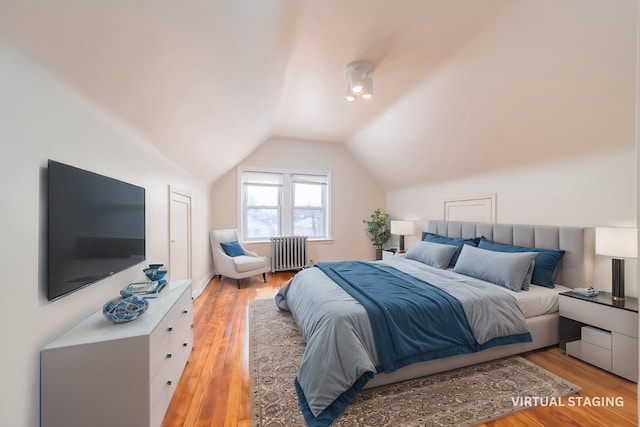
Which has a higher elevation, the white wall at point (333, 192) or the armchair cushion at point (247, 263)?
the white wall at point (333, 192)

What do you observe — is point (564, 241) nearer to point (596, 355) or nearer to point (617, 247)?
point (617, 247)

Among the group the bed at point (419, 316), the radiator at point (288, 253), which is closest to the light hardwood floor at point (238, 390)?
the bed at point (419, 316)

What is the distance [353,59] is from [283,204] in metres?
3.22

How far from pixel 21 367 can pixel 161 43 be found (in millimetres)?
1532

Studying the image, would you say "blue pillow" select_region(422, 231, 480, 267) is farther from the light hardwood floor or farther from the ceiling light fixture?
the ceiling light fixture

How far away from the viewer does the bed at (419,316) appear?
59.3 inches

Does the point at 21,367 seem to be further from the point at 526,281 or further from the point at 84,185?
the point at 526,281

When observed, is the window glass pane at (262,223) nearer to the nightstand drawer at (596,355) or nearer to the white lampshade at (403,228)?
the white lampshade at (403,228)

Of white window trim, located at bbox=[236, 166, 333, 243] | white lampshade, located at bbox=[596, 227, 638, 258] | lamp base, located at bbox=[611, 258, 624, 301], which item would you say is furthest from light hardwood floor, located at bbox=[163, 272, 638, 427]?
white window trim, located at bbox=[236, 166, 333, 243]

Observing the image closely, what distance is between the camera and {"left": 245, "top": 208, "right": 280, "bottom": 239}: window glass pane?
16.2 feet

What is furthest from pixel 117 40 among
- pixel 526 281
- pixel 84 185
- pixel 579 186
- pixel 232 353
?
pixel 579 186

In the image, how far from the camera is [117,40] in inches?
42.4

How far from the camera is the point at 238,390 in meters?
1.69

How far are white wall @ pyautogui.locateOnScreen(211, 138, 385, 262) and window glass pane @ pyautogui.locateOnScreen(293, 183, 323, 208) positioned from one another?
32 centimetres
